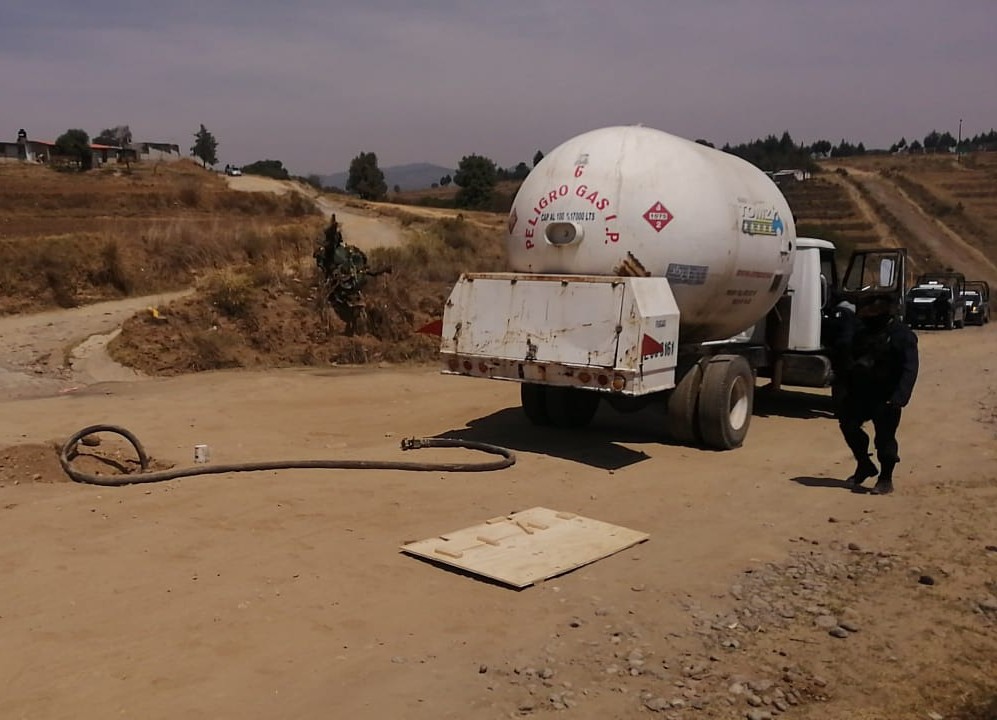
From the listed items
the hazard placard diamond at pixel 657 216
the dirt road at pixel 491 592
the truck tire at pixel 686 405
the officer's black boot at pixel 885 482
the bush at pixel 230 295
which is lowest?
the dirt road at pixel 491 592

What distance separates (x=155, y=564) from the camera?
5.98m

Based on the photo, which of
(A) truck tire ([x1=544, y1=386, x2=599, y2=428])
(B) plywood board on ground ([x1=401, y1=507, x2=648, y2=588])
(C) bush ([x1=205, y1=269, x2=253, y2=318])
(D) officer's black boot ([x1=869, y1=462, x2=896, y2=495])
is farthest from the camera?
(C) bush ([x1=205, y1=269, x2=253, y2=318])

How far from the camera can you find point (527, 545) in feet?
21.3

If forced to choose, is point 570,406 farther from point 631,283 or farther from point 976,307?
point 976,307

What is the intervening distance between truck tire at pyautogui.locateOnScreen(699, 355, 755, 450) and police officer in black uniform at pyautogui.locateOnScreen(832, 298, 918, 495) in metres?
1.58

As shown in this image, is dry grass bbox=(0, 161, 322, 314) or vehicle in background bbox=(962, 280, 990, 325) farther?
vehicle in background bbox=(962, 280, 990, 325)

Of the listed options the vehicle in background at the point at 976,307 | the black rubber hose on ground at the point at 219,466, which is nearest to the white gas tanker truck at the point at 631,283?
the black rubber hose on ground at the point at 219,466

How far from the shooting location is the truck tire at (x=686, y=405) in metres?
9.95

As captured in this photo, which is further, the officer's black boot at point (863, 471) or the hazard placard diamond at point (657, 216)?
the hazard placard diamond at point (657, 216)

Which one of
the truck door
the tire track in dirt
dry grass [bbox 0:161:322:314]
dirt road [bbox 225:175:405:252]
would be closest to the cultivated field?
the truck door

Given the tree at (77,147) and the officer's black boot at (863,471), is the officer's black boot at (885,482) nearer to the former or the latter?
the officer's black boot at (863,471)

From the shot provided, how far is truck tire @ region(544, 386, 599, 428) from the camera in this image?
10.9m

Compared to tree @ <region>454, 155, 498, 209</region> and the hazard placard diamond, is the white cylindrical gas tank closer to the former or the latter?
the hazard placard diamond

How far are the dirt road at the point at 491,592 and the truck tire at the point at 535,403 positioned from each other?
952 mm
